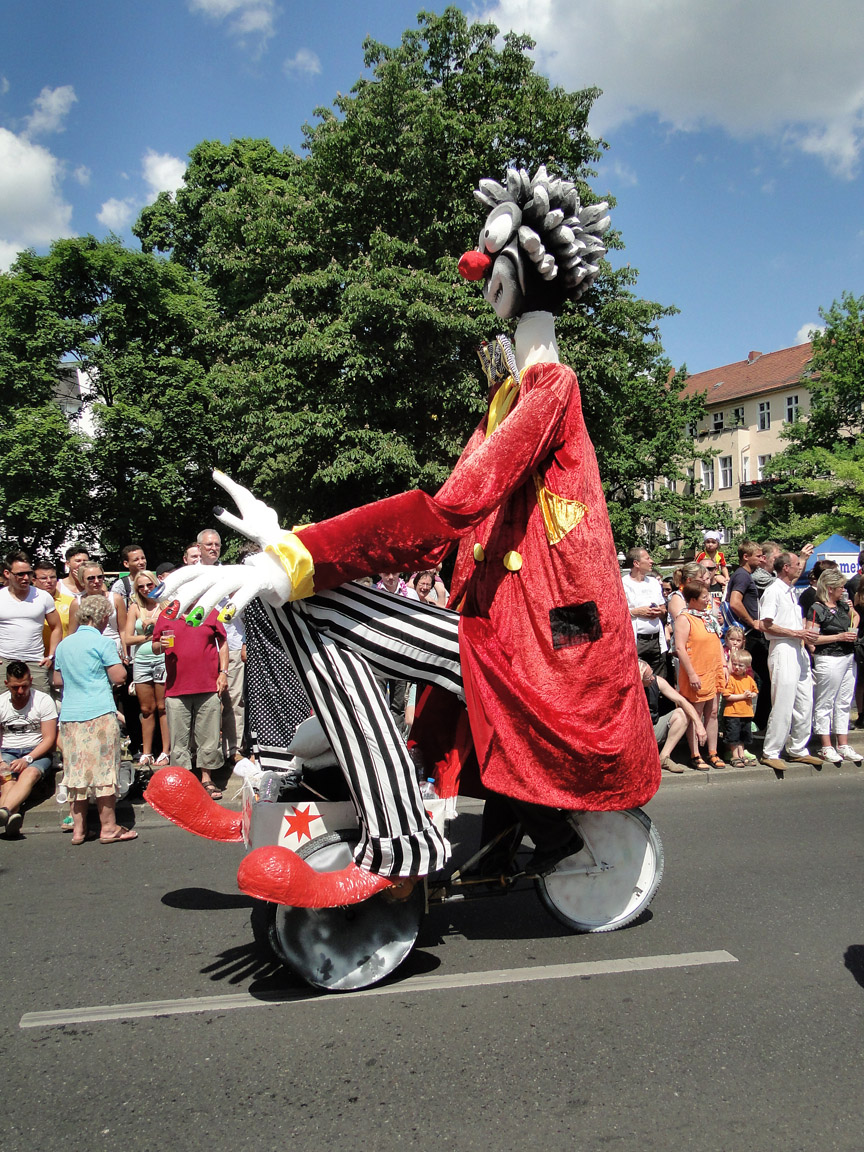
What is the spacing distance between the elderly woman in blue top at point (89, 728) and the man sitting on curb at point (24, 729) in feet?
1.83

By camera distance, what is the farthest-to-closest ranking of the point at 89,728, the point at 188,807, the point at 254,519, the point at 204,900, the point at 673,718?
the point at 673,718 → the point at 89,728 → the point at 204,900 → the point at 188,807 → the point at 254,519

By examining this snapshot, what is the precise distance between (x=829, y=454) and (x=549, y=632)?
2648 cm

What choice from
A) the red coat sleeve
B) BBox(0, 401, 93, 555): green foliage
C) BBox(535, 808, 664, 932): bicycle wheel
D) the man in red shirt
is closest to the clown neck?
the red coat sleeve

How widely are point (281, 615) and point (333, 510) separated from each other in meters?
14.2

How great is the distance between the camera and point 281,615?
10.0ft

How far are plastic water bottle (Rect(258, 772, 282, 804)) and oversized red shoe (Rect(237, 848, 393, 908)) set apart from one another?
506 millimetres

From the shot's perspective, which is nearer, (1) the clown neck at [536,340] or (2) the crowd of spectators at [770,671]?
(1) the clown neck at [536,340]

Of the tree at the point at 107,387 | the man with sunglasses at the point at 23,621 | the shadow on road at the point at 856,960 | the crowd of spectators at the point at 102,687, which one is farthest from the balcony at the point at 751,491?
the shadow on road at the point at 856,960

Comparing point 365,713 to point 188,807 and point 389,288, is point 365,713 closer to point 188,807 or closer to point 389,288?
Answer: point 188,807

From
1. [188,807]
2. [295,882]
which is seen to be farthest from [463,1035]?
[188,807]

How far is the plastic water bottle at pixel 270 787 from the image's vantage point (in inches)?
134

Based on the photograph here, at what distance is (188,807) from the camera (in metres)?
3.54

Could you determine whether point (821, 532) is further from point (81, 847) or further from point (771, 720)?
point (81, 847)

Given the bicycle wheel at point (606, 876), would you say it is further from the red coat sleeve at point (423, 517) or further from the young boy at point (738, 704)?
the young boy at point (738, 704)
